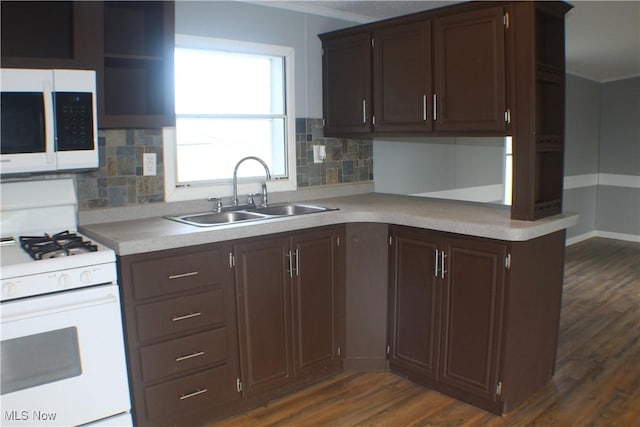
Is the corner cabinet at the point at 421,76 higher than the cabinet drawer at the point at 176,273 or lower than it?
higher

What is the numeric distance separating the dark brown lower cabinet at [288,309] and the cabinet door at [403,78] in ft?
2.61

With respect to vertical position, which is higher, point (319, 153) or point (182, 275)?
point (319, 153)

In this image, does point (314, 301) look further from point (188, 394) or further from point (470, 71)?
point (470, 71)

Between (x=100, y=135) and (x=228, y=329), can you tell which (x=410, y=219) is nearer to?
(x=228, y=329)

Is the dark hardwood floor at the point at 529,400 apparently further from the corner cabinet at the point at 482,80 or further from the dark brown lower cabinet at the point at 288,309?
the corner cabinet at the point at 482,80

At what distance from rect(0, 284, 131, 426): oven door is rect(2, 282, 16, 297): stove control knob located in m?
0.03

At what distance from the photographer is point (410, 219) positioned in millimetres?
2959

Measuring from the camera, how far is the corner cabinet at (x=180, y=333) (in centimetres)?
242

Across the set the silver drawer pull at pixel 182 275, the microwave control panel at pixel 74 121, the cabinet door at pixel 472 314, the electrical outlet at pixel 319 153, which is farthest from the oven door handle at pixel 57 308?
the electrical outlet at pixel 319 153

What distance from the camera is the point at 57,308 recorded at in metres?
2.15

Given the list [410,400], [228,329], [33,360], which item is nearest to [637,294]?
[410,400]

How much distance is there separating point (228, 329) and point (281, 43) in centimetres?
186

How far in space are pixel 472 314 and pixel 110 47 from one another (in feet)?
7.41

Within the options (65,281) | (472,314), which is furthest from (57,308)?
(472,314)
